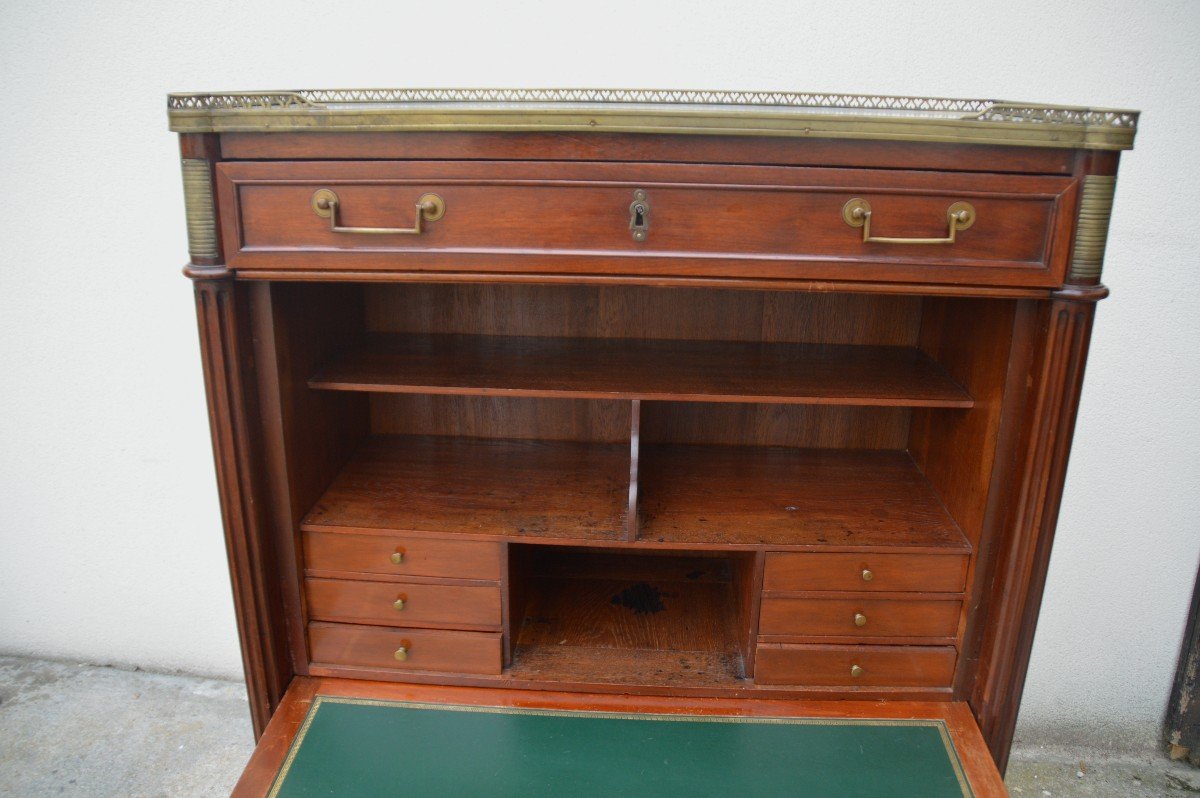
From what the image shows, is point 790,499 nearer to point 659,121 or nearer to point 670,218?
point 670,218

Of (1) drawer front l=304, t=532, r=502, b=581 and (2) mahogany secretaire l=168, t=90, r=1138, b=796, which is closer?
(2) mahogany secretaire l=168, t=90, r=1138, b=796

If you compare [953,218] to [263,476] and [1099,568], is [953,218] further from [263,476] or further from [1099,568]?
[1099,568]

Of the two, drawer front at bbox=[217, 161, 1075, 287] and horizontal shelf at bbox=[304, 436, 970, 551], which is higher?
drawer front at bbox=[217, 161, 1075, 287]

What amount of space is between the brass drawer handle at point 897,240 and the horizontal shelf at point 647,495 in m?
0.49

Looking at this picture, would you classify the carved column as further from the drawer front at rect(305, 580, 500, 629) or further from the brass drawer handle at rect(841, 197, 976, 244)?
the brass drawer handle at rect(841, 197, 976, 244)

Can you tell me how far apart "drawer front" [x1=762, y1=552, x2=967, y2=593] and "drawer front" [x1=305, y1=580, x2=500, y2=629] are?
0.47 m

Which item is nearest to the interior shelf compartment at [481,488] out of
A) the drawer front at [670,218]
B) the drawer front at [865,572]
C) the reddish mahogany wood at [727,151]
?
the drawer front at [865,572]

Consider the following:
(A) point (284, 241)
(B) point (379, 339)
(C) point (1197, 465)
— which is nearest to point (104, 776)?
(B) point (379, 339)

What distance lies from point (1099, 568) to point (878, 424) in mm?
771

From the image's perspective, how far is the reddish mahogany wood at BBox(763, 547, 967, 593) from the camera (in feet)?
4.20

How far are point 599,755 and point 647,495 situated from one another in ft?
1.40

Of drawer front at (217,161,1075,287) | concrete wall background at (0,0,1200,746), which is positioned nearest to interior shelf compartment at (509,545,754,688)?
drawer front at (217,161,1075,287)

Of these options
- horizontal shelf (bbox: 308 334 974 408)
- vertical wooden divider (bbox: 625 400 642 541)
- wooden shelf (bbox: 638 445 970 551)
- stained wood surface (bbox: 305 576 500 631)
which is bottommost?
stained wood surface (bbox: 305 576 500 631)

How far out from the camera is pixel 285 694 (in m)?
1.33
